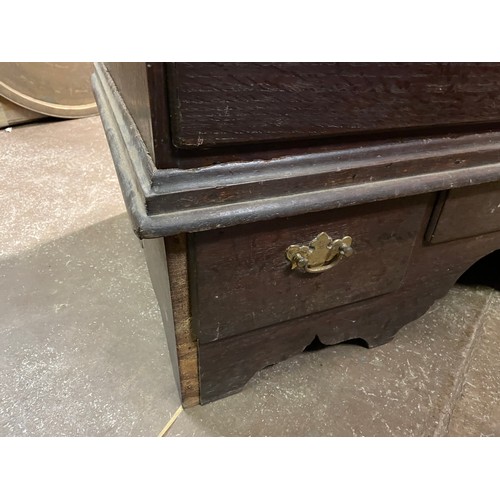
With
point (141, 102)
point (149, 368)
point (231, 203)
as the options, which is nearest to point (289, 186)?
point (231, 203)

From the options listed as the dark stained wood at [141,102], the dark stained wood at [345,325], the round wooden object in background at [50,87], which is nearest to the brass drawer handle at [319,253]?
the dark stained wood at [345,325]

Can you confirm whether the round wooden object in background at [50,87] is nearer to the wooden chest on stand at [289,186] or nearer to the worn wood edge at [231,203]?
the wooden chest on stand at [289,186]

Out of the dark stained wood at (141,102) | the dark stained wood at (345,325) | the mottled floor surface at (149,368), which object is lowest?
the mottled floor surface at (149,368)

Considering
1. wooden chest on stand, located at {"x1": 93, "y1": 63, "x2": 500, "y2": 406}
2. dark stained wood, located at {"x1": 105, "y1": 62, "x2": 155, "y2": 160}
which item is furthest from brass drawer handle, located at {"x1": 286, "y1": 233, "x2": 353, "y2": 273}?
dark stained wood, located at {"x1": 105, "y1": 62, "x2": 155, "y2": 160}

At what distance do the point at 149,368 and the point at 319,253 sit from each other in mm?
495

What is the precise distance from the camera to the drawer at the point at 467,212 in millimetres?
703

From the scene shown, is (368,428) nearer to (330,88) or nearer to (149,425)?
(149,425)

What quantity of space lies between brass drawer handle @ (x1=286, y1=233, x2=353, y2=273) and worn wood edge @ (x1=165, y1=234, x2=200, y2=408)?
6.4 inches

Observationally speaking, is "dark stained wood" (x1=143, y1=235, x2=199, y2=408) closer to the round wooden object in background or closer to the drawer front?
the drawer front

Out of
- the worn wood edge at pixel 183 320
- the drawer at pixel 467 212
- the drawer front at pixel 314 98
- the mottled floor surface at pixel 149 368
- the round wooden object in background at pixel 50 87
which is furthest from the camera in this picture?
the round wooden object in background at pixel 50 87

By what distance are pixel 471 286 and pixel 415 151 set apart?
74 centimetres

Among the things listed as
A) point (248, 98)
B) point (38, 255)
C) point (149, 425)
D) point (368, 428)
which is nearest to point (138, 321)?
point (149, 425)

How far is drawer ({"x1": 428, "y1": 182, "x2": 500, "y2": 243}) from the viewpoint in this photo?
703mm

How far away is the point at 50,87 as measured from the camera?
1890 millimetres
